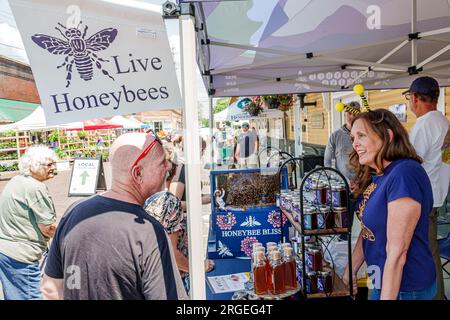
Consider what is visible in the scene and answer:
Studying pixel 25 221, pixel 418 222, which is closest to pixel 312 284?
pixel 418 222

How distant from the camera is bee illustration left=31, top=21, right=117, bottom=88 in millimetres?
1492

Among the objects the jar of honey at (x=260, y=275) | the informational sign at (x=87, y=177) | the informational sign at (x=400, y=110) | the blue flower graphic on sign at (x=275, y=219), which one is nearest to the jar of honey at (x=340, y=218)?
the jar of honey at (x=260, y=275)

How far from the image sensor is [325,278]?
2309 millimetres

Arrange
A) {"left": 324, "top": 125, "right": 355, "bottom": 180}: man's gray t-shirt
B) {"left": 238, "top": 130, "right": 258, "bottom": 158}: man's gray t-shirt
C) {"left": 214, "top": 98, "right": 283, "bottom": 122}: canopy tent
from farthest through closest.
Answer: {"left": 214, "top": 98, "right": 283, "bottom": 122}: canopy tent
{"left": 238, "top": 130, "right": 258, "bottom": 158}: man's gray t-shirt
{"left": 324, "top": 125, "right": 355, "bottom": 180}: man's gray t-shirt

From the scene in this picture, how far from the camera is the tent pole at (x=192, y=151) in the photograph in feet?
5.30

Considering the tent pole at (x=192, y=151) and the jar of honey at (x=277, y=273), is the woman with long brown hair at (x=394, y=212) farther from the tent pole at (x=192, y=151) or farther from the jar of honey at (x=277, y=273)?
the tent pole at (x=192, y=151)

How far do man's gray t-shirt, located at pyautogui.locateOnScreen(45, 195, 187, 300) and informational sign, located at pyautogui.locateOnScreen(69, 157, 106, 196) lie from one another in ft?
11.7

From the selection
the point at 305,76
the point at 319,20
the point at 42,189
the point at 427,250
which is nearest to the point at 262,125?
the point at 305,76

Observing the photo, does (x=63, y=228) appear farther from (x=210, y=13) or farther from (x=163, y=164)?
(x=210, y=13)

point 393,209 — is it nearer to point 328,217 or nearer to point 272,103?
point 328,217

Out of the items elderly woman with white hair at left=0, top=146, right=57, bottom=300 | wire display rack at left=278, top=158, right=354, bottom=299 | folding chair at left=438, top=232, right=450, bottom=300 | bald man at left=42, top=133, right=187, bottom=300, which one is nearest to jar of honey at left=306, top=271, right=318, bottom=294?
wire display rack at left=278, top=158, right=354, bottom=299

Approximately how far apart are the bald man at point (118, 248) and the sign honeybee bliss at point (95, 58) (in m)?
0.20

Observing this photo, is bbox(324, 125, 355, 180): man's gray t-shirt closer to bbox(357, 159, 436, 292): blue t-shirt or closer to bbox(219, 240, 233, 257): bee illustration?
bbox(219, 240, 233, 257): bee illustration

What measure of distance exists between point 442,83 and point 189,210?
16.1 ft
